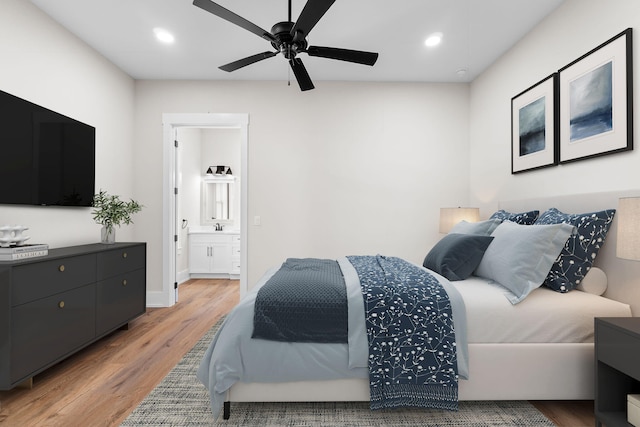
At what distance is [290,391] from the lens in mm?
1971

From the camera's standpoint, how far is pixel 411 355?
192 centimetres

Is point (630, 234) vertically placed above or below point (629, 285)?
above

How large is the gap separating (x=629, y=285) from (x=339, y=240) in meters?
2.75

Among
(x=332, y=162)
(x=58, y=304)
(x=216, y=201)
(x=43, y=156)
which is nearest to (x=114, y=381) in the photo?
(x=58, y=304)

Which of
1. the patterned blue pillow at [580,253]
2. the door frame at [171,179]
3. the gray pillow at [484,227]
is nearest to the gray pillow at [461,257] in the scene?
the gray pillow at [484,227]

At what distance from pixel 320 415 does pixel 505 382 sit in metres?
1.04

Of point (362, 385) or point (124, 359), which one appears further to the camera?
point (124, 359)

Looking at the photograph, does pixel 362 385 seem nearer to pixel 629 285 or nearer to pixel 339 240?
pixel 629 285

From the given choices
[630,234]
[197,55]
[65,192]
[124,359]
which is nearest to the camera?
[630,234]

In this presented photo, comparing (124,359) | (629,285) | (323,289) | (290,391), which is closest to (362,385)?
(290,391)

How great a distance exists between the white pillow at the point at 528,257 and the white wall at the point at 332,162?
2.08 m

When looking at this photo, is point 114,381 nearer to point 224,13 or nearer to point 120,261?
point 120,261

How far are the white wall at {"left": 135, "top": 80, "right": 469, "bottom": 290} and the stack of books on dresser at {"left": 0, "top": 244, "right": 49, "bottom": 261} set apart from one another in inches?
73.6

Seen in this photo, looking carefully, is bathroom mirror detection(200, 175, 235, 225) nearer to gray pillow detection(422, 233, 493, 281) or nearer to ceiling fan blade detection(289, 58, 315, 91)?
ceiling fan blade detection(289, 58, 315, 91)
